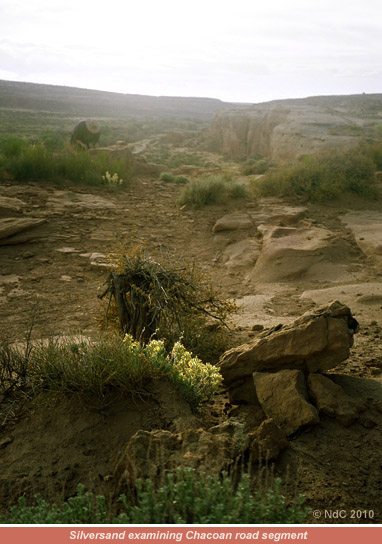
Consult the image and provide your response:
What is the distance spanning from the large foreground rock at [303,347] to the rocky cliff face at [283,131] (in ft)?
37.0

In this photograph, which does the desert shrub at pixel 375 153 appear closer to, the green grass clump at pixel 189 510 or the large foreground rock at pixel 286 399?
the large foreground rock at pixel 286 399

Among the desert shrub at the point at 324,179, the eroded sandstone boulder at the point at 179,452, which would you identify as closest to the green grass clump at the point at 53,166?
the desert shrub at the point at 324,179

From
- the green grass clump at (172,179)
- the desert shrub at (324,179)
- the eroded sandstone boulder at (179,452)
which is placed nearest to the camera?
the eroded sandstone boulder at (179,452)

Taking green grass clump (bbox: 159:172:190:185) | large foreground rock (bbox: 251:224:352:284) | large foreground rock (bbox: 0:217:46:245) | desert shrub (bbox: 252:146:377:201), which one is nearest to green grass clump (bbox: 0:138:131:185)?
green grass clump (bbox: 159:172:190:185)

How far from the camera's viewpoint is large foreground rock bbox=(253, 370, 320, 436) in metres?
2.54

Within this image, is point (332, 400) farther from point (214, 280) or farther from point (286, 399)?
point (214, 280)

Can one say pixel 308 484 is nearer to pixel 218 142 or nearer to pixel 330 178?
pixel 330 178

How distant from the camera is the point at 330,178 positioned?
9.52 metres

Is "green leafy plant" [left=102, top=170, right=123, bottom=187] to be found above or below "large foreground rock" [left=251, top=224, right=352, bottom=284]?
above

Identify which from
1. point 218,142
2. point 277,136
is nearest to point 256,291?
point 277,136

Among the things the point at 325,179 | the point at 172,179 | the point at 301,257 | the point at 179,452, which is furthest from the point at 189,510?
the point at 172,179

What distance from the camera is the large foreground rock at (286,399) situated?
100 inches

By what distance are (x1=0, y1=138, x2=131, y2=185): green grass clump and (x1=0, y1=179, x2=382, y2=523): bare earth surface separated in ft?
1.97

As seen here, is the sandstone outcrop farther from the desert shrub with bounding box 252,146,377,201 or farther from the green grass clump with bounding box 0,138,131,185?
the green grass clump with bounding box 0,138,131,185
